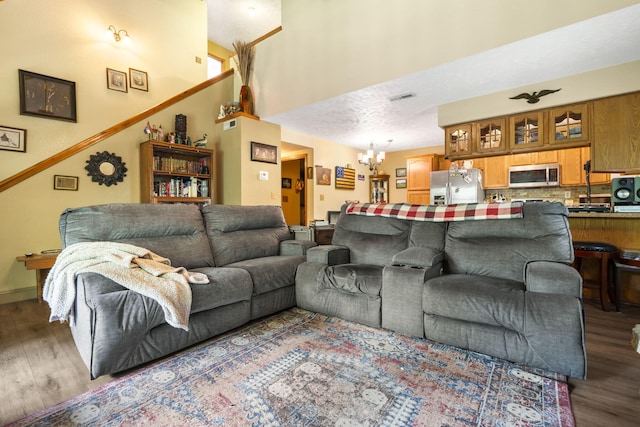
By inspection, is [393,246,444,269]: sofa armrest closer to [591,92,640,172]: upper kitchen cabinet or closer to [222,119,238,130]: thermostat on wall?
[591,92,640,172]: upper kitchen cabinet

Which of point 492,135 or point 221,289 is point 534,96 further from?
point 221,289

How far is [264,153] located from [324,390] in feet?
12.5

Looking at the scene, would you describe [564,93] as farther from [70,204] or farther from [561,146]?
[70,204]

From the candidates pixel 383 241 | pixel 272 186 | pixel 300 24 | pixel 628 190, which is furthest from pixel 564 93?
pixel 272 186

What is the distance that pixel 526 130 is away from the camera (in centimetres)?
377

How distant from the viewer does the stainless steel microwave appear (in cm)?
520

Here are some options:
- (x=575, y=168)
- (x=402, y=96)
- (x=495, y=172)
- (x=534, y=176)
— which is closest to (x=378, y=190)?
(x=495, y=172)

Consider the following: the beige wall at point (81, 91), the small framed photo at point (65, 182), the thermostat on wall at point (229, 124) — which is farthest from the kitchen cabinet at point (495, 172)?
the small framed photo at point (65, 182)

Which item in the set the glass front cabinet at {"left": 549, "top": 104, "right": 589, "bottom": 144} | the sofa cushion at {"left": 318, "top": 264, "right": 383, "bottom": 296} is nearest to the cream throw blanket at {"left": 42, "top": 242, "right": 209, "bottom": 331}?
the sofa cushion at {"left": 318, "top": 264, "right": 383, "bottom": 296}

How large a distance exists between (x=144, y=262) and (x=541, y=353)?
7.66 ft

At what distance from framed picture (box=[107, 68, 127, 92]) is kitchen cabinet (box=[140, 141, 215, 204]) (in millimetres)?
909

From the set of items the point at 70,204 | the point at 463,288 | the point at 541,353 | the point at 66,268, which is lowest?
the point at 541,353

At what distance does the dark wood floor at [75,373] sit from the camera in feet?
4.41

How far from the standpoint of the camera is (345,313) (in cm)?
237
